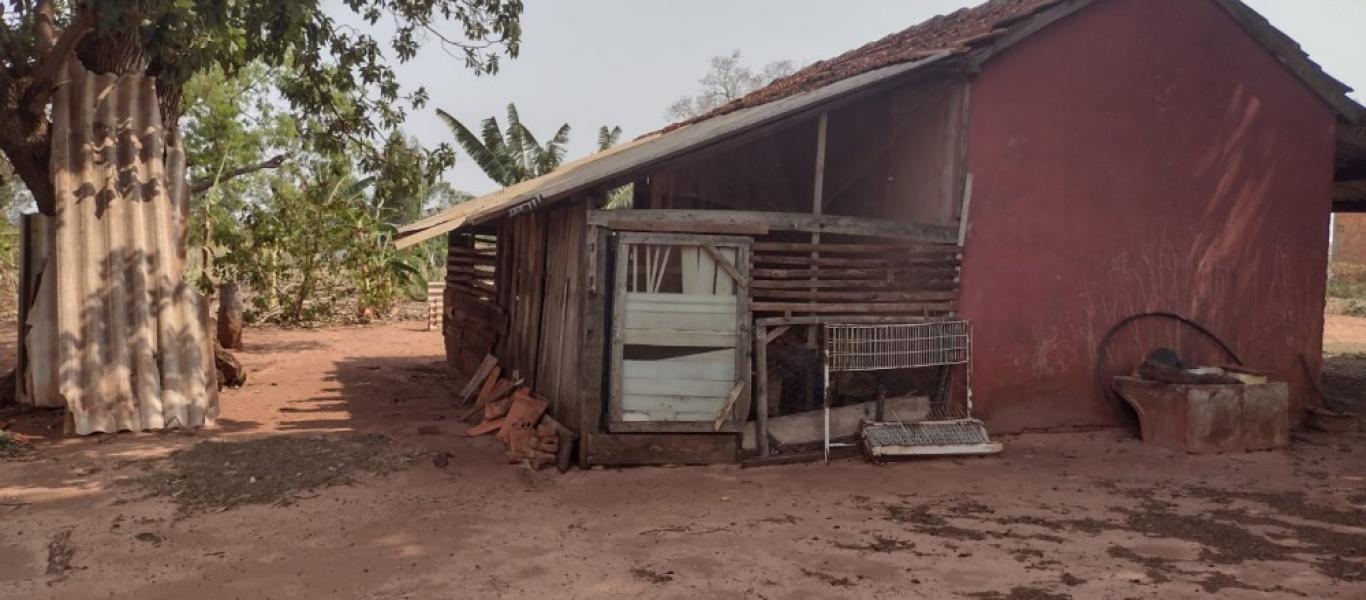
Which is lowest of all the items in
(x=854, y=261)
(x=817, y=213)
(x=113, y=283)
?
(x=113, y=283)

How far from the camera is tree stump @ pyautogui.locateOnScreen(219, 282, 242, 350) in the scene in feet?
45.4

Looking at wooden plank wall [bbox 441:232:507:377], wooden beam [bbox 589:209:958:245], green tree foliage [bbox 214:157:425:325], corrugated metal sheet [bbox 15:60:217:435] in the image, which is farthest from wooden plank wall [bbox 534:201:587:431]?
green tree foliage [bbox 214:157:425:325]

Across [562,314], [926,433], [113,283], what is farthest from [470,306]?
[926,433]

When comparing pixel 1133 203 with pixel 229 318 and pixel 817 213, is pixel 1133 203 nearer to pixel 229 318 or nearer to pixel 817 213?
pixel 817 213

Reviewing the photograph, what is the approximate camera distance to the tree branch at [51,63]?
7098mm

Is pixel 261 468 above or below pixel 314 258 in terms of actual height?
below

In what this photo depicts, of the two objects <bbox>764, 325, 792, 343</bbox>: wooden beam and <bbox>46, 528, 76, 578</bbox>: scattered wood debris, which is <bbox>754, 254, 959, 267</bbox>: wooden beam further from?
<bbox>46, 528, 76, 578</bbox>: scattered wood debris

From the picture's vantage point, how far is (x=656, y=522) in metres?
5.57

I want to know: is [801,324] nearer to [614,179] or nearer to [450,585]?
[614,179]

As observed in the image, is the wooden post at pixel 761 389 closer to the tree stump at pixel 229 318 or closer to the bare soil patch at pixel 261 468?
the bare soil patch at pixel 261 468

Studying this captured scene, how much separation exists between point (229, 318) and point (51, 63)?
278 inches

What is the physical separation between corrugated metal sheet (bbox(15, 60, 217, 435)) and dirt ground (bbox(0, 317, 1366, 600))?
365 mm

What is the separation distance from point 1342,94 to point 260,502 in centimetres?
1031

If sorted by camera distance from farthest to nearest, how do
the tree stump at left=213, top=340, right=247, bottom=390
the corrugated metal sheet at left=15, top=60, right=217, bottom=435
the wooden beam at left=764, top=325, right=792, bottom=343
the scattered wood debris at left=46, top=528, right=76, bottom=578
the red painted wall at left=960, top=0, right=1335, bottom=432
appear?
the tree stump at left=213, top=340, right=247, bottom=390, the red painted wall at left=960, top=0, right=1335, bottom=432, the corrugated metal sheet at left=15, top=60, right=217, bottom=435, the wooden beam at left=764, top=325, right=792, bottom=343, the scattered wood debris at left=46, top=528, right=76, bottom=578
